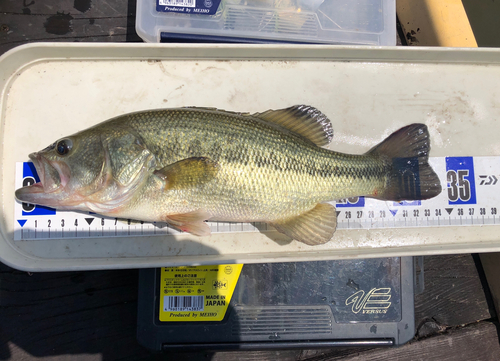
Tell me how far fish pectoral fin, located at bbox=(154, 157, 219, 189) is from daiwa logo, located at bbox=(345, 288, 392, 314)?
1081 millimetres

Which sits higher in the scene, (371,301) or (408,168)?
(408,168)

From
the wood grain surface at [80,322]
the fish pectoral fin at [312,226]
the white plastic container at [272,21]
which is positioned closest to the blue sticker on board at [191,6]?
the white plastic container at [272,21]

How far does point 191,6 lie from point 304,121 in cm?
104

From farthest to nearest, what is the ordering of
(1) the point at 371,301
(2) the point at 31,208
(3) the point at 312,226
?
(1) the point at 371,301 → (2) the point at 31,208 → (3) the point at 312,226

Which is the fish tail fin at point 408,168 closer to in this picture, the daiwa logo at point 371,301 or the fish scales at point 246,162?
the fish scales at point 246,162

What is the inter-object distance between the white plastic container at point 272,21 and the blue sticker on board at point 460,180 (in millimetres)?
828

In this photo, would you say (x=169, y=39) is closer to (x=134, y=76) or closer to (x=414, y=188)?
(x=134, y=76)

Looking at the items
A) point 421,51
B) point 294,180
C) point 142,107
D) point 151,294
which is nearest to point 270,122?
point 294,180

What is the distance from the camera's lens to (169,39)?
5.57ft

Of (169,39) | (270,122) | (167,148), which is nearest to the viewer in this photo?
(167,148)

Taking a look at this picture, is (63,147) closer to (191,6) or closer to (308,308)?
(191,6)

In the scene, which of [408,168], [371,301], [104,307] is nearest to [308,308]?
[371,301]

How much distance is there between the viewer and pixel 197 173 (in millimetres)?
1208

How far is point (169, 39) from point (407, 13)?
5.40 feet
